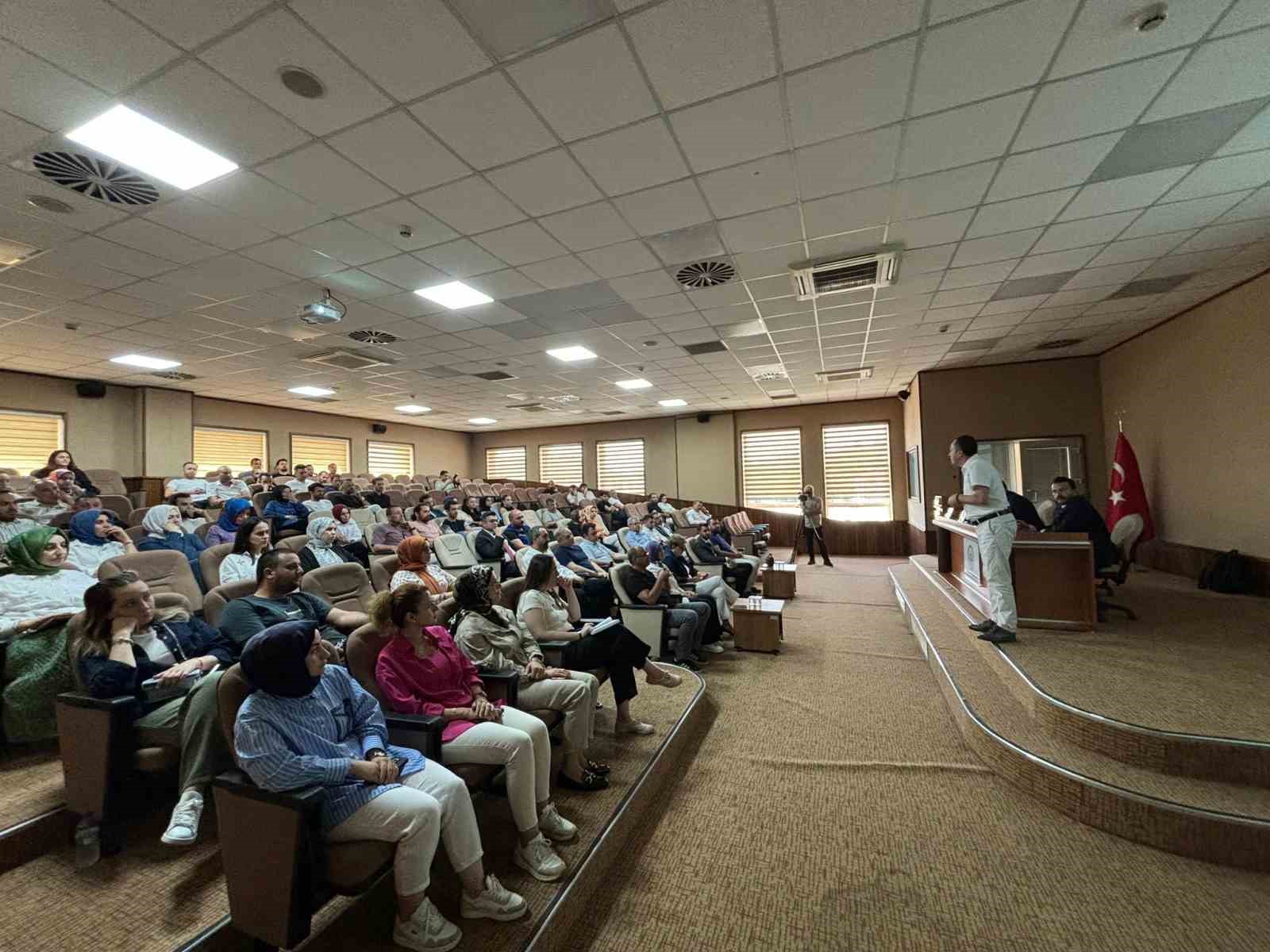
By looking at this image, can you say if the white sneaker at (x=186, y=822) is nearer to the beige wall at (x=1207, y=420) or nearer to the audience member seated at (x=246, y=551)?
the audience member seated at (x=246, y=551)

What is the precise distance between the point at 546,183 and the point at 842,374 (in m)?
7.02

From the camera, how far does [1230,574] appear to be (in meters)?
5.09

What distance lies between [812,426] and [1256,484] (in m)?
7.48

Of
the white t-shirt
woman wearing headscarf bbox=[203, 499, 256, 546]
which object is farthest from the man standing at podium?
woman wearing headscarf bbox=[203, 499, 256, 546]

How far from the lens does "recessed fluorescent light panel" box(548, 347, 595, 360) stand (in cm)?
726

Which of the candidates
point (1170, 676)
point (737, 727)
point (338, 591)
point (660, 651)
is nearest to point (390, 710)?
point (338, 591)

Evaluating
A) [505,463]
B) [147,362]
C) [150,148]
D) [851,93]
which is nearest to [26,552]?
[150,148]

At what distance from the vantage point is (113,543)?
3541mm

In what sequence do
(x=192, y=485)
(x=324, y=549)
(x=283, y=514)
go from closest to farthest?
(x=324, y=549), (x=283, y=514), (x=192, y=485)

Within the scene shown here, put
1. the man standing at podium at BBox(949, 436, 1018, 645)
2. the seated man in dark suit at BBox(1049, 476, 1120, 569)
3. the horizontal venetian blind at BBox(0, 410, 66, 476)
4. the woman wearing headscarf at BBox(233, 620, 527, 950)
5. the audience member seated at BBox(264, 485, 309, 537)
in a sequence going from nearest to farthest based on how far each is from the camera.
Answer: the woman wearing headscarf at BBox(233, 620, 527, 950)
the man standing at podium at BBox(949, 436, 1018, 645)
the seated man in dark suit at BBox(1049, 476, 1120, 569)
the audience member seated at BBox(264, 485, 309, 537)
the horizontal venetian blind at BBox(0, 410, 66, 476)

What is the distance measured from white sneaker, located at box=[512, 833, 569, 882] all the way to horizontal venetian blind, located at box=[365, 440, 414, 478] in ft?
43.0

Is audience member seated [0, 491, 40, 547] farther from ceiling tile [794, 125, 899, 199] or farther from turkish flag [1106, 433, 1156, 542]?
turkish flag [1106, 433, 1156, 542]

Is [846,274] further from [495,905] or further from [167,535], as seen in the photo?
[167,535]

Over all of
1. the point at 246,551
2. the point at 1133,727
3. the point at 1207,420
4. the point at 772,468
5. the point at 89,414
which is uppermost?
the point at 89,414
